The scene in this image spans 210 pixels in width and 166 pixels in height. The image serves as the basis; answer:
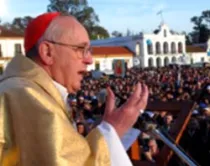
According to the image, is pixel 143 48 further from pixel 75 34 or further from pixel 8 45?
pixel 75 34

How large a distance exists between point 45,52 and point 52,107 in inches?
11.9

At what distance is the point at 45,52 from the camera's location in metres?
1.80

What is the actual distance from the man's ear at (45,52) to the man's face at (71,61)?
2cm

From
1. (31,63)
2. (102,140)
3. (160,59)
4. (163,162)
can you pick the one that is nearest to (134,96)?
(102,140)

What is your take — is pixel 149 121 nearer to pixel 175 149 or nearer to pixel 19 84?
pixel 175 149

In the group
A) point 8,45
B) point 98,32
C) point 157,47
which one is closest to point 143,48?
point 157,47

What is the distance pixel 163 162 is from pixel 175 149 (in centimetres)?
23

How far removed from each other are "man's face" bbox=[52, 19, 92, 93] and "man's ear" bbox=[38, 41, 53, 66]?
0.06 ft

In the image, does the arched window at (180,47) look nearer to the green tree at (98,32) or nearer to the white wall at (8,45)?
the green tree at (98,32)

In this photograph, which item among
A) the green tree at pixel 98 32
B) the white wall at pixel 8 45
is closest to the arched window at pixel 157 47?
the green tree at pixel 98 32

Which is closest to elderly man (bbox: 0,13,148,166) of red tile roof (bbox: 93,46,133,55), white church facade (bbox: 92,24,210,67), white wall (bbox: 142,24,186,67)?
red tile roof (bbox: 93,46,133,55)

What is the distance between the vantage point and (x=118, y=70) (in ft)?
70.8

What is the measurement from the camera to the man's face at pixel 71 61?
5.87ft

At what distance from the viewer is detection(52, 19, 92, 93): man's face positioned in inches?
70.4
